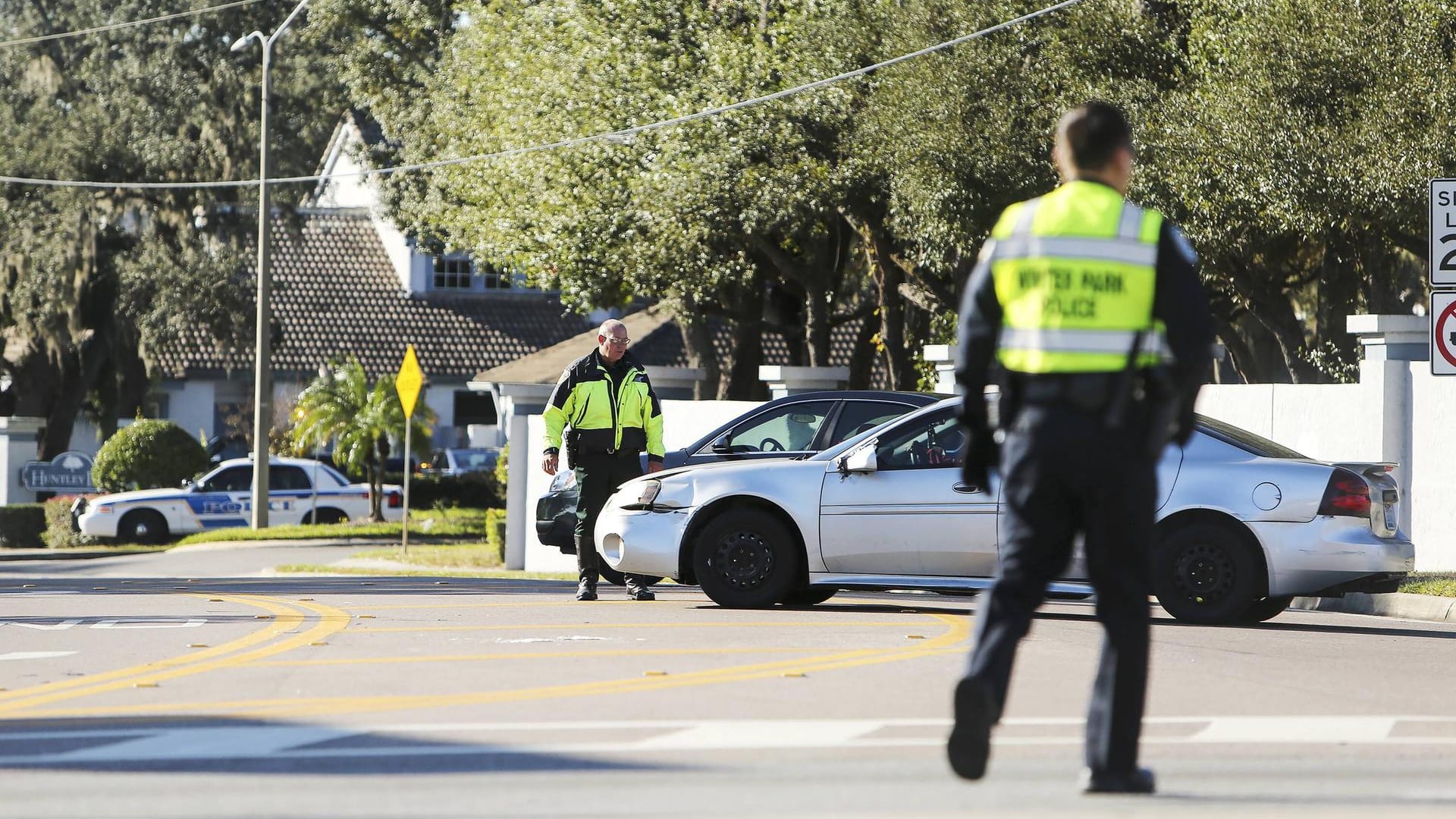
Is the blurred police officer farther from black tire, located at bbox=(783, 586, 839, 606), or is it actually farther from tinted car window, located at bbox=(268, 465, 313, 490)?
tinted car window, located at bbox=(268, 465, 313, 490)

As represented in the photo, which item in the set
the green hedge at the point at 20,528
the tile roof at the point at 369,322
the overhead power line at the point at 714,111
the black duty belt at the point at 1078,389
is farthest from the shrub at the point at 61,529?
the black duty belt at the point at 1078,389

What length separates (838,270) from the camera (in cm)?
2847

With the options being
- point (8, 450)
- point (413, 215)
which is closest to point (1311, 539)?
point (413, 215)

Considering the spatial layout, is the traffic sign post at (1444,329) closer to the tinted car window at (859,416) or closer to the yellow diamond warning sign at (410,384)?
the tinted car window at (859,416)

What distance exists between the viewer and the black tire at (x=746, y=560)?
12555 mm

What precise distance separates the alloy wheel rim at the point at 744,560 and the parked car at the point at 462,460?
33903 mm

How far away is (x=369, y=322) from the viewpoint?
4978cm

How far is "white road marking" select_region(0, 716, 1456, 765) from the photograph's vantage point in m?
6.49

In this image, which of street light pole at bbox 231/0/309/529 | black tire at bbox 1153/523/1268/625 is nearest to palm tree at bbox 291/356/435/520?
street light pole at bbox 231/0/309/529

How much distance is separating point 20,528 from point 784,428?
77.0 ft

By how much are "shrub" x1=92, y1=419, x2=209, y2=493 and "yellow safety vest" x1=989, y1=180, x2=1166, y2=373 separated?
3361cm

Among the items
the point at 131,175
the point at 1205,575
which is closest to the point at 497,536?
the point at 1205,575

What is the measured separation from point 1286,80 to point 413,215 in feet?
60.8

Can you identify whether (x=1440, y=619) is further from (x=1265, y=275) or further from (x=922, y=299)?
(x=922, y=299)
